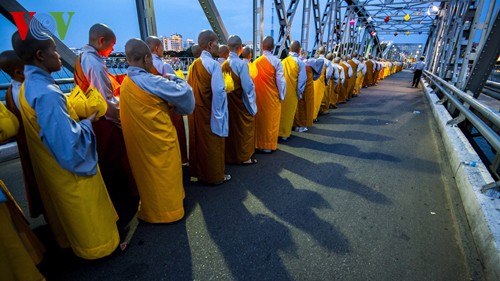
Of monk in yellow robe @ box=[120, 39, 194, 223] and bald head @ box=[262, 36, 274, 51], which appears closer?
monk in yellow robe @ box=[120, 39, 194, 223]

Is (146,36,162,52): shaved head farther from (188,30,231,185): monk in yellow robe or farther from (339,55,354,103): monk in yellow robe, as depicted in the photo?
(339,55,354,103): monk in yellow robe

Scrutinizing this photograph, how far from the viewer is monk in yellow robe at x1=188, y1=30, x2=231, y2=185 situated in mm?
2699

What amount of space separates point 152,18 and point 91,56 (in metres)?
3.31

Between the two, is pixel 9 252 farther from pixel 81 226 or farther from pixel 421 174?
pixel 421 174

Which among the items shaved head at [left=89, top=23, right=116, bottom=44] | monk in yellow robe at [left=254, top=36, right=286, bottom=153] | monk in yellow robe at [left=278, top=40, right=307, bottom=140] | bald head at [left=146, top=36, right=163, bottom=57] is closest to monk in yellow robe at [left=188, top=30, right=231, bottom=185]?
bald head at [left=146, top=36, right=163, bottom=57]

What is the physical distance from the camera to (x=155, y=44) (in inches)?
128

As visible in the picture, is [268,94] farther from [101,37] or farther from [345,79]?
[345,79]

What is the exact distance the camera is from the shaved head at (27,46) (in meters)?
1.46

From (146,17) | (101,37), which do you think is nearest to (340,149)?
(101,37)

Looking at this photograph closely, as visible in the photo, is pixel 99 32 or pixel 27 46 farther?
pixel 99 32

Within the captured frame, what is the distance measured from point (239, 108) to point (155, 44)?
142cm

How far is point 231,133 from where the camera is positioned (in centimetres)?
353

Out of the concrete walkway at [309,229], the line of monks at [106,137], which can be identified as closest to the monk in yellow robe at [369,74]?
the concrete walkway at [309,229]

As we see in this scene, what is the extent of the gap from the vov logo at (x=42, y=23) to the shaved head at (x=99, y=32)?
2.56 ft
